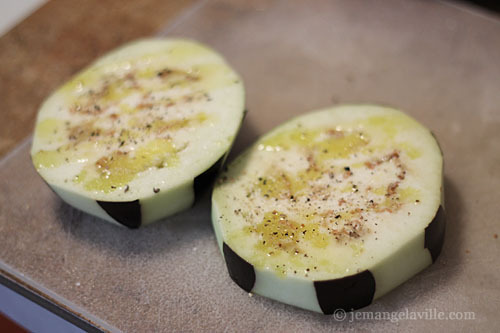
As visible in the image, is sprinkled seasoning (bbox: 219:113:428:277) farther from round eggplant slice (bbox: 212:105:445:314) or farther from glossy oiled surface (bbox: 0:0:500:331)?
glossy oiled surface (bbox: 0:0:500:331)

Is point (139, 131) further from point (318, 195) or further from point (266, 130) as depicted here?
point (318, 195)

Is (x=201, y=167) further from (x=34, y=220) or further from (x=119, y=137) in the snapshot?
(x=34, y=220)

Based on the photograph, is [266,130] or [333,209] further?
[266,130]

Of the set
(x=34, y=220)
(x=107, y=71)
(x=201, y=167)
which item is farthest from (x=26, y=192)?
(x=201, y=167)

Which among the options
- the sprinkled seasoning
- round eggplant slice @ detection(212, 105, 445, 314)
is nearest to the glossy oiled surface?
round eggplant slice @ detection(212, 105, 445, 314)

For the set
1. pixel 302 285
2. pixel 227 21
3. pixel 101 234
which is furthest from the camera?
pixel 227 21

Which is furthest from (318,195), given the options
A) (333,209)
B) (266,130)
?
(266,130)

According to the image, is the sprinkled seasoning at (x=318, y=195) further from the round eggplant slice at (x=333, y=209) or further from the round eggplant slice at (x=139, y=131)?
the round eggplant slice at (x=139, y=131)
